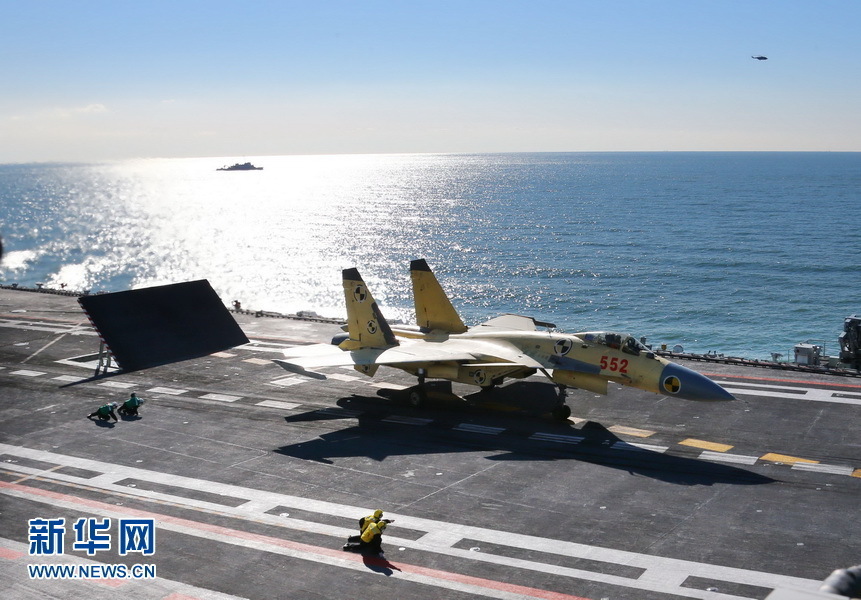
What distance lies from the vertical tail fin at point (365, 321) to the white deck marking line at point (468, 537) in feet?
40.3

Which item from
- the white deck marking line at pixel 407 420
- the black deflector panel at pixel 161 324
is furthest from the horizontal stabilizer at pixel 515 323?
the black deflector panel at pixel 161 324

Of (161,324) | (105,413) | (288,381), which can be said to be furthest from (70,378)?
(288,381)

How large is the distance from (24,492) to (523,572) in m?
17.4

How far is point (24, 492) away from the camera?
26.4m

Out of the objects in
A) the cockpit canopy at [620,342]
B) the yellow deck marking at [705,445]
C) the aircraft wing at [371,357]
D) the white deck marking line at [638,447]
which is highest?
the cockpit canopy at [620,342]

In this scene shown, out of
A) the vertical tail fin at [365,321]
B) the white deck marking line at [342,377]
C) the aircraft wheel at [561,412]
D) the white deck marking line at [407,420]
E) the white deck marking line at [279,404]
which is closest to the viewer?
the aircraft wheel at [561,412]

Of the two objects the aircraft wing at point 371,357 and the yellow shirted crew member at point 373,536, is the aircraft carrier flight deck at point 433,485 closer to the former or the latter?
the yellow shirted crew member at point 373,536

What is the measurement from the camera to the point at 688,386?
30.5m

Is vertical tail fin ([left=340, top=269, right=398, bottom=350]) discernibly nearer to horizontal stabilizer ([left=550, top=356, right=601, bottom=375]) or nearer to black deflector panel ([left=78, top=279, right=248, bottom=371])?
horizontal stabilizer ([left=550, top=356, right=601, bottom=375])

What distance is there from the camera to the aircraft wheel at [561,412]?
33500 millimetres

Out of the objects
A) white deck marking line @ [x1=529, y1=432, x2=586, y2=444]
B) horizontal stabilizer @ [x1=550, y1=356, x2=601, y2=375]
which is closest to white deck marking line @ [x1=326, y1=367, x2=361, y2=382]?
horizontal stabilizer @ [x1=550, y1=356, x2=601, y2=375]

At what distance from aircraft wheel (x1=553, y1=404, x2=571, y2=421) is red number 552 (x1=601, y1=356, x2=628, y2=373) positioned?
8.31 ft

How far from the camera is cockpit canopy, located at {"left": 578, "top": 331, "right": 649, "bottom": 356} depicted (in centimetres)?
3212

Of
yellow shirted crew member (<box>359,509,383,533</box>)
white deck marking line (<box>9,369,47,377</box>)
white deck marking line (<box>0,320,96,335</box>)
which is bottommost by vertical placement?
white deck marking line (<box>9,369,47,377</box>)
